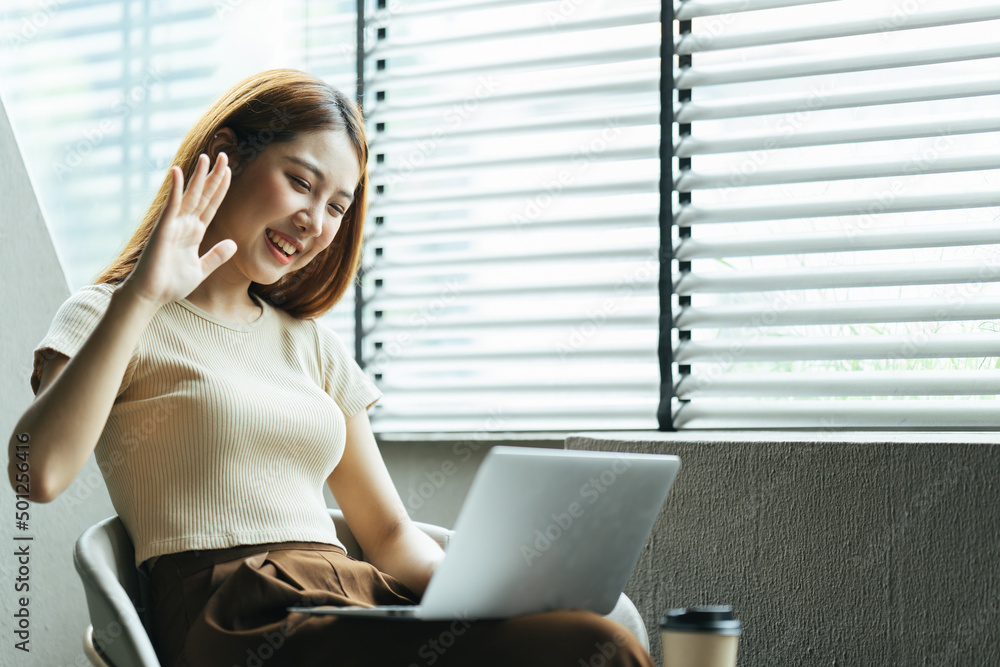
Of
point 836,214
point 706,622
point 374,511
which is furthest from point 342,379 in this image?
point 836,214

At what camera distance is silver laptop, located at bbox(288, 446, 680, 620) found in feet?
3.46

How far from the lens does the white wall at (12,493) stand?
2111 mm

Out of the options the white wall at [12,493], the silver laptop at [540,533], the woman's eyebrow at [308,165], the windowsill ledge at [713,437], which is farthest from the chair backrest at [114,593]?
the windowsill ledge at [713,437]

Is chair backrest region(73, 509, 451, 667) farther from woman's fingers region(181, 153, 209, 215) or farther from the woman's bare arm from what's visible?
woman's fingers region(181, 153, 209, 215)

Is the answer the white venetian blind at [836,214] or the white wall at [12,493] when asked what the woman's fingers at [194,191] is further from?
the white venetian blind at [836,214]

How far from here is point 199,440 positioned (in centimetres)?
141

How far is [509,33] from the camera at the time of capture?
2.52 m

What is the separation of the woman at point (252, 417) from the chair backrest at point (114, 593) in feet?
0.11

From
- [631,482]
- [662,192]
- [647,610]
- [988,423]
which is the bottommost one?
[647,610]

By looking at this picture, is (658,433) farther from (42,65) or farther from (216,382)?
(42,65)

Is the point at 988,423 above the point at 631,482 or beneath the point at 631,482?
beneath

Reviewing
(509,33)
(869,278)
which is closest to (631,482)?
(869,278)

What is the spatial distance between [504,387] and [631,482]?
1250 millimetres

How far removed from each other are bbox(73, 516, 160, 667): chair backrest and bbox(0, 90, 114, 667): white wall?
840 mm
